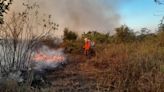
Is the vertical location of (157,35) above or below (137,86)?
above

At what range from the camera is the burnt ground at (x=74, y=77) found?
38.5ft

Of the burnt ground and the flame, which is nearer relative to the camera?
the burnt ground

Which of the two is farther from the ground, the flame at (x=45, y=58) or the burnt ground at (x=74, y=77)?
→ the flame at (x=45, y=58)

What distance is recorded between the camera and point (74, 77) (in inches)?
594

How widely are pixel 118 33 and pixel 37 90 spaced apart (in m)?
17.9

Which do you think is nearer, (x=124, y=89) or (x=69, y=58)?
(x=124, y=89)

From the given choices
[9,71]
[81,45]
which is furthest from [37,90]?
[81,45]

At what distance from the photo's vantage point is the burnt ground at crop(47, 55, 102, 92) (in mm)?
11733

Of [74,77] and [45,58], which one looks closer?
[74,77]

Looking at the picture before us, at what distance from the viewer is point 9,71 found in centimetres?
1197

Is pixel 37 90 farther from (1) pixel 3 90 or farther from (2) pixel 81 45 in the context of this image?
(2) pixel 81 45

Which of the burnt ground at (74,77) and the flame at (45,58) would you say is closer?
the burnt ground at (74,77)

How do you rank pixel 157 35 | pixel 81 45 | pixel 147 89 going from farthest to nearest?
1. pixel 81 45
2. pixel 157 35
3. pixel 147 89

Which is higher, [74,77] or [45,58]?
[45,58]
